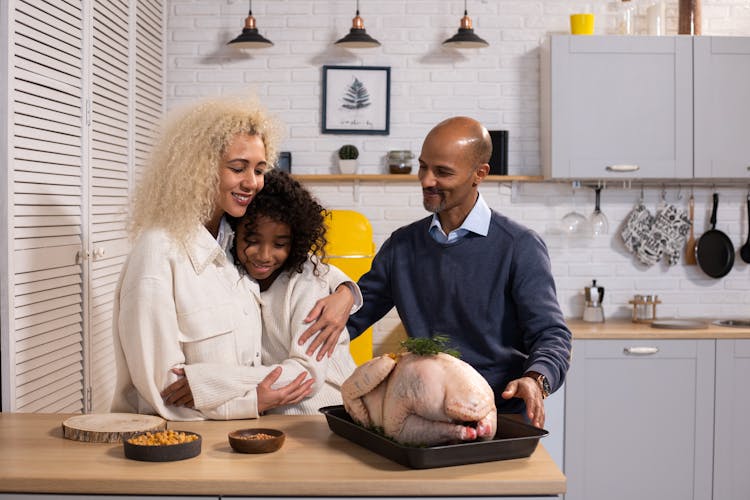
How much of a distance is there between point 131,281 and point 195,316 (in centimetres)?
18

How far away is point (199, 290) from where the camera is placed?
214 cm

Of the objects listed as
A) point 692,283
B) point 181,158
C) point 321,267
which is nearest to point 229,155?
point 181,158

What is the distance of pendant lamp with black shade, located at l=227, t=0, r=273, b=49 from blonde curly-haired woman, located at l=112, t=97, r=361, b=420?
2.29 meters

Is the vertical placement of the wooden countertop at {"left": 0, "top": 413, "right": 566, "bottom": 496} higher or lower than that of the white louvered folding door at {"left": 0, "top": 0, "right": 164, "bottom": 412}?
lower

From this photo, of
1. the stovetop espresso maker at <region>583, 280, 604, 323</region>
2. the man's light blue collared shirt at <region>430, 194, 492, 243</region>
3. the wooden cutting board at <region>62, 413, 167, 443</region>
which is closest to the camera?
the wooden cutting board at <region>62, 413, 167, 443</region>

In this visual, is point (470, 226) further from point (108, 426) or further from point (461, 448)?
point (108, 426)

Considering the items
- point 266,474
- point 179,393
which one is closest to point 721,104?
point 179,393

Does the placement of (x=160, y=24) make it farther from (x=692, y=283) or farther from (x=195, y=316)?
(x=692, y=283)

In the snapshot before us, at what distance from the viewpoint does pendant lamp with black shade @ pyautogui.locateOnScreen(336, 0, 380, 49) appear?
452cm

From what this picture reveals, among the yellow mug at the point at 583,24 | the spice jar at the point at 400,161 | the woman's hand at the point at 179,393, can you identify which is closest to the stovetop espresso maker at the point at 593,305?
the spice jar at the point at 400,161

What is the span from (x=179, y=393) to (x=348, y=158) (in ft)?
9.24

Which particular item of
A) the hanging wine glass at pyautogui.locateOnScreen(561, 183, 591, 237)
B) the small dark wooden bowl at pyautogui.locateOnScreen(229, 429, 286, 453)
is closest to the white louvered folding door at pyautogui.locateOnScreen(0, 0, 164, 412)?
the small dark wooden bowl at pyautogui.locateOnScreen(229, 429, 286, 453)

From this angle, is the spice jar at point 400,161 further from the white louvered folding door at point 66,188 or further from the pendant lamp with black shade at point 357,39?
the white louvered folding door at point 66,188

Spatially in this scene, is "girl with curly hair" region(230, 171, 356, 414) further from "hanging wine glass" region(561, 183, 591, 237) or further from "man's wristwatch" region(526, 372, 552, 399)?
"hanging wine glass" region(561, 183, 591, 237)
